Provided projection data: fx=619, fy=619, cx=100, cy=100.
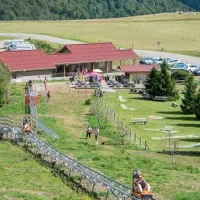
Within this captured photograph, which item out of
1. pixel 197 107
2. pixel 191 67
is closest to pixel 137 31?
pixel 191 67

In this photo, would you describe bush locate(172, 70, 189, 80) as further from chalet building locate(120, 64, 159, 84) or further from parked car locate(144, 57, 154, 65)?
parked car locate(144, 57, 154, 65)

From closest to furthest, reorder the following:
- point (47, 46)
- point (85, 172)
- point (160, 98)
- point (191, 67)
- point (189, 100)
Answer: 1. point (85, 172)
2. point (189, 100)
3. point (160, 98)
4. point (191, 67)
5. point (47, 46)

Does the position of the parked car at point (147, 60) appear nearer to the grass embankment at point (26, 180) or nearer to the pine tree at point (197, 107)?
the pine tree at point (197, 107)

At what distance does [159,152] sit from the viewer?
3700cm

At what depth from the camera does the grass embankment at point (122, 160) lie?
2495cm

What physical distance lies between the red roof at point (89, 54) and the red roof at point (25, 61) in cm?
134

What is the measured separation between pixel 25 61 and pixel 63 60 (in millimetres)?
5172

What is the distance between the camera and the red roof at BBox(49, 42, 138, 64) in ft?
246

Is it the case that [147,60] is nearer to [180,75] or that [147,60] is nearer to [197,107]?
[180,75]

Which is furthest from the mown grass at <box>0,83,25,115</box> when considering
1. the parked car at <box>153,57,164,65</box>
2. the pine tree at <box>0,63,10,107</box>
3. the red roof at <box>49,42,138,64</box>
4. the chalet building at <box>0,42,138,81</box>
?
the parked car at <box>153,57,164,65</box>

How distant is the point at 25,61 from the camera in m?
71.4

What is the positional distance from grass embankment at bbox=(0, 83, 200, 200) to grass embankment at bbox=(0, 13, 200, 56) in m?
48.8

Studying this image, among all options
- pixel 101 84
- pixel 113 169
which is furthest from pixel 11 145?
pixel 101 84

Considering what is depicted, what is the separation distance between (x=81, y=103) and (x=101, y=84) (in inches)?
433
